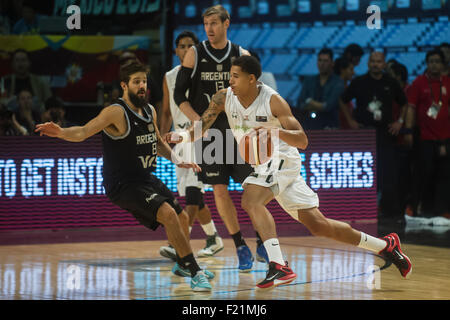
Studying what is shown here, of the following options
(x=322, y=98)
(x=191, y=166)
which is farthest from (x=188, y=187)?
(x=322, y=98)

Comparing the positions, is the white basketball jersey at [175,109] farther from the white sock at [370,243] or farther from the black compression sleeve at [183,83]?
the white sock at [370,243]

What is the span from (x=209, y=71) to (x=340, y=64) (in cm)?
467

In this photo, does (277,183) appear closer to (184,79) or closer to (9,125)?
(184,79)

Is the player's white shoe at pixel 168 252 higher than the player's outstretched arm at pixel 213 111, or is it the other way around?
the player's outstretched arm at pixel 213 111

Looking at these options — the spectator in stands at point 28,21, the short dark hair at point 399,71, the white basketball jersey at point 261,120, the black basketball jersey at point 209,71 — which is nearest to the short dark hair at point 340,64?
the short dark hair at point 399,71

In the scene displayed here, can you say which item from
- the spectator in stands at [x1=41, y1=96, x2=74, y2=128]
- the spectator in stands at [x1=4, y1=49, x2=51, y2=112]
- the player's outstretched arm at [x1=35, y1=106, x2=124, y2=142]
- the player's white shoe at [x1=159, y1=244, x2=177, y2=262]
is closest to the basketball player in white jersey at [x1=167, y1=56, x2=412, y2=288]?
the player's outstretched arm at [x1=35, y1=106, x2=124, y2=142]

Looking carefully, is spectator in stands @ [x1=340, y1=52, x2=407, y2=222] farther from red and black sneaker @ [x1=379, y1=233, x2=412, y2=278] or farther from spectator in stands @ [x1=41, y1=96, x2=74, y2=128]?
red and black sneaker @ [x1=379, y1=233, x2=412, y2=278]

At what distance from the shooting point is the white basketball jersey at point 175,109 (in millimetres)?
9289

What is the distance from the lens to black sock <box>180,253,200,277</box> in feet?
22.2

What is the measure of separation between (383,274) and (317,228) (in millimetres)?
996

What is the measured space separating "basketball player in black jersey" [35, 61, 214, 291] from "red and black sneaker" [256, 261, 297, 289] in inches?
20.9

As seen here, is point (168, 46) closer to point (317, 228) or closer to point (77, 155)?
point (77, 155)

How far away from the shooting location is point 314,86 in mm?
11938

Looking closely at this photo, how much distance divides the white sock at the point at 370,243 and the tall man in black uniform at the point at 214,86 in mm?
1364
